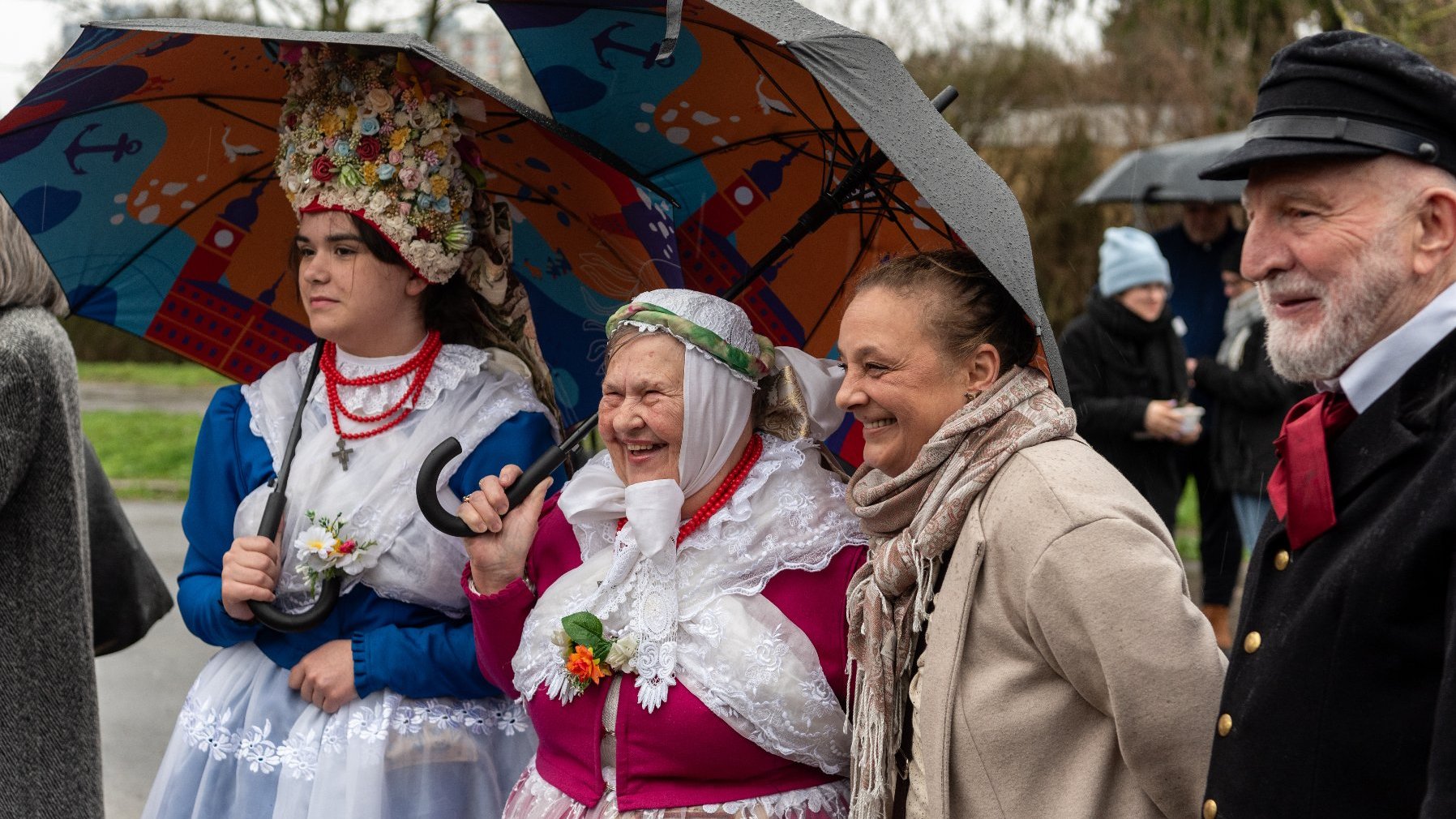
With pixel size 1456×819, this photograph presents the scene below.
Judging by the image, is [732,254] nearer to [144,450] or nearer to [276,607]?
[276,607]

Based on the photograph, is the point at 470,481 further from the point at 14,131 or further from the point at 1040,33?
the point at 1040,33

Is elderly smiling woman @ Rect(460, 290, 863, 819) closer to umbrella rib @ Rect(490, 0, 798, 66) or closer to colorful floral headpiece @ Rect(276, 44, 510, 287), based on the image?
umbrella rib @ Rect(490, 0, 798, 66)

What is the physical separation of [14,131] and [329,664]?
1353 millimetres

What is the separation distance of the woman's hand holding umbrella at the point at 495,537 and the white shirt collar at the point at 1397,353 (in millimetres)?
1618

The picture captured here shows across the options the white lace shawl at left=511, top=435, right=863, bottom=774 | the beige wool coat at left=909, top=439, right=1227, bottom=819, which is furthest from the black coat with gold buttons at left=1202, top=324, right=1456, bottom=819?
the white lace shawl at left=511, top=435, right=863, bottom=774

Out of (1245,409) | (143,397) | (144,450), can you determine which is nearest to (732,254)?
(1245,409)

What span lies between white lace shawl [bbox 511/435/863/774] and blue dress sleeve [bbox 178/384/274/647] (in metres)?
0.81

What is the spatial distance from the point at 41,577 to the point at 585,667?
1478mm

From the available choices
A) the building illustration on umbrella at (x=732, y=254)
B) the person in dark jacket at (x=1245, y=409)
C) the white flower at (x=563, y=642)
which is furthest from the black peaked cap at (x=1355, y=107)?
the person in dark jacket at (x=1245, y=409)

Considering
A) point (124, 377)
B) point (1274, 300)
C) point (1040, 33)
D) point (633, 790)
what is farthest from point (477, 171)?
point (124, 377)

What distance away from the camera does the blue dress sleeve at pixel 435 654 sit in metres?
2.98

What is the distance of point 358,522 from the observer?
3.01m

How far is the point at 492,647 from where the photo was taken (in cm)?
284

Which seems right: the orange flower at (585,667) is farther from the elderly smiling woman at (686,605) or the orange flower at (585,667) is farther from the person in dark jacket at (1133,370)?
the person in dark jacket at (1133,370)
